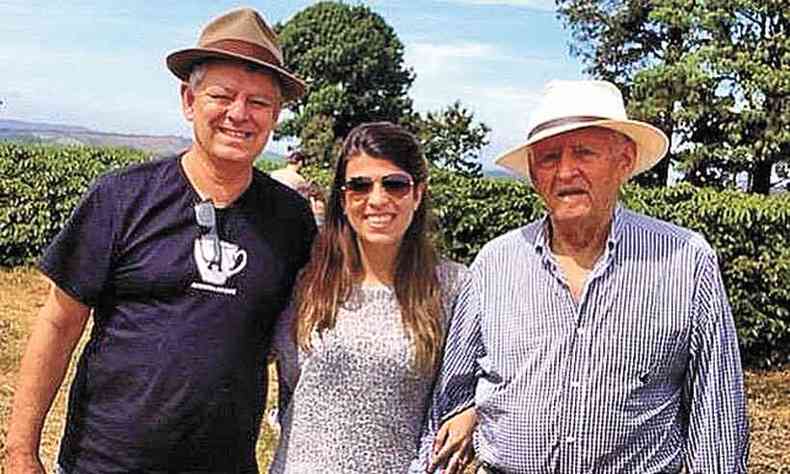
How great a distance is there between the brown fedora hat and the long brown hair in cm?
24

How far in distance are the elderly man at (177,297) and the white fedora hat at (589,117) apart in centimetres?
55

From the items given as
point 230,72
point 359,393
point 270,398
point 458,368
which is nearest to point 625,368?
point 458,368

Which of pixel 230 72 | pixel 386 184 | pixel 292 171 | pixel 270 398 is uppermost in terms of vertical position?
pixel 230 72

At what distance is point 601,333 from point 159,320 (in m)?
0.88

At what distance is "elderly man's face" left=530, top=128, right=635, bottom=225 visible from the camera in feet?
6.95

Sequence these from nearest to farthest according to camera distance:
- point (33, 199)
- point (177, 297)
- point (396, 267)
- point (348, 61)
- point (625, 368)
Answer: point (625, 368) < point (177, 297) < point (396, 267) < point (33, 199) < point (348, 61)

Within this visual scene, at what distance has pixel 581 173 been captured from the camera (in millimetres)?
2123

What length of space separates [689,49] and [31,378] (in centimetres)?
A: 1574

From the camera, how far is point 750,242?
8.12m

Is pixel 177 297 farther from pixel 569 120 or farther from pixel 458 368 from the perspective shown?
pixel 569 120

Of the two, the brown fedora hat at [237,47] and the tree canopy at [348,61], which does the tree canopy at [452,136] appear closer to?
the tree canopy at [348,61]

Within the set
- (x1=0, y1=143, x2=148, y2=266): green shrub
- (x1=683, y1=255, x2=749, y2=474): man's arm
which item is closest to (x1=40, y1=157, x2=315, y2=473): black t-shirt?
(x1=683, y1=255, x2=749, y2=474): man's arm

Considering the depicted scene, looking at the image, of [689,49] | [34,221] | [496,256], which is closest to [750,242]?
[496,256]

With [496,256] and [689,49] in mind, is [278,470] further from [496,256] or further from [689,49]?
[689,49]
